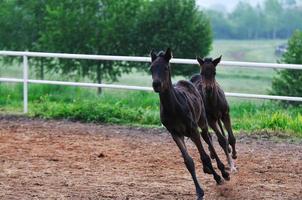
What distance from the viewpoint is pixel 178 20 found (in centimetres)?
1677

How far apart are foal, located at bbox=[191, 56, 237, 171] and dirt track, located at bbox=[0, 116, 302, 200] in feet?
1.63

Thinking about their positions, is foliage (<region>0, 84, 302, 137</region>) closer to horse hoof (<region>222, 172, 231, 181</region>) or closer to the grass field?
the grass field

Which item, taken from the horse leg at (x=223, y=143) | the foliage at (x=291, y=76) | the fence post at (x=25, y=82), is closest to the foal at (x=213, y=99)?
the horse leg at (x=223, y=143)

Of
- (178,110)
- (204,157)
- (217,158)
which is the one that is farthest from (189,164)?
(217,158)

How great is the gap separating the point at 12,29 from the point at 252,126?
30.3 ft

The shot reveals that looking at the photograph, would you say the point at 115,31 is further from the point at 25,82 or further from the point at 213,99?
the point at 213,99

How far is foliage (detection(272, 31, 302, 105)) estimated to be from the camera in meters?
13.8

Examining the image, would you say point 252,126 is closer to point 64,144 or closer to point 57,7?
point 64,144

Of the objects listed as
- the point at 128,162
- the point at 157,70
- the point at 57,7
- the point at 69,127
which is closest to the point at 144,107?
the point at 69,127

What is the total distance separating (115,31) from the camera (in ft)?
55.8

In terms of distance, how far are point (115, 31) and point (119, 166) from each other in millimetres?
8681

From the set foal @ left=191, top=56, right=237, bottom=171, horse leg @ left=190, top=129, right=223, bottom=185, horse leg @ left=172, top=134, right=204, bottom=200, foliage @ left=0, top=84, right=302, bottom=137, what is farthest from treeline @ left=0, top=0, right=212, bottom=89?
horse leg @ left=172, top=134, right=204, bottom=200

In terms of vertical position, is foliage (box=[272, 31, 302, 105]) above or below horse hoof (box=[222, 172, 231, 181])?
above

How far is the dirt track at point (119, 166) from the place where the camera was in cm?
737
